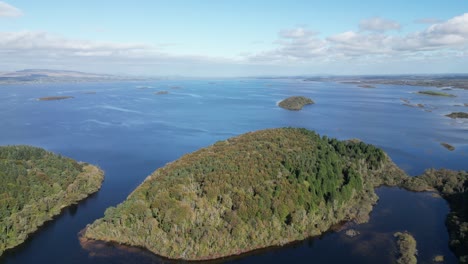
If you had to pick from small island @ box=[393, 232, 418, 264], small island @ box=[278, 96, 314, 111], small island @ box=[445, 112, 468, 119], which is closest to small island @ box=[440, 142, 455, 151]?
small island @ box=[445, 112, 468, 119]

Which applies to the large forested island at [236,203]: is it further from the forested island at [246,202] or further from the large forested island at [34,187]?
the large forested island at [34,187]

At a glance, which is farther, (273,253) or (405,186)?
(405,186)

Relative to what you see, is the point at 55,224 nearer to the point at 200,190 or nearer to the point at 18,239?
the point at 18,239

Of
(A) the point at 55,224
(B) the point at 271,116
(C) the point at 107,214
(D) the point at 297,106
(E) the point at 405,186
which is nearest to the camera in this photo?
(C) the point at 107,214

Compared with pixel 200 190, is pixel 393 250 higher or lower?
lower

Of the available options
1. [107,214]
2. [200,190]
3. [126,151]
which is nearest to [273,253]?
[200,190]

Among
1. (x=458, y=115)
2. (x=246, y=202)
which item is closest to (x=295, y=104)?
(x=458, y=115)

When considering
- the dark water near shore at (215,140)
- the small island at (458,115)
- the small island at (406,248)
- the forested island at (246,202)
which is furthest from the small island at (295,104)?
the small island at (406,248)
